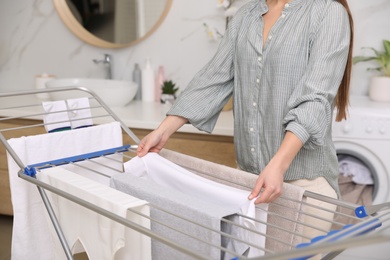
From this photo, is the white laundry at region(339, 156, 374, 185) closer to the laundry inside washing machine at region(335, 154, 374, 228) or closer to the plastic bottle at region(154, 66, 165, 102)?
the laundry inside washing machine at region(335, 154, 374, 228)

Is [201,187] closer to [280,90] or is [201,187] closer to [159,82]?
[280,90]

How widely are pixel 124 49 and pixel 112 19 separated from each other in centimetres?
20

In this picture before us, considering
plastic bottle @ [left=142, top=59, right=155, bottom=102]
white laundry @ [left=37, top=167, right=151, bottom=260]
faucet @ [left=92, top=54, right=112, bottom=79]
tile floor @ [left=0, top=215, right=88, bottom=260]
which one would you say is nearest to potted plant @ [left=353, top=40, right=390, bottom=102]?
plastic bottle @ [left=142, top=59, right=155, bottom=102]

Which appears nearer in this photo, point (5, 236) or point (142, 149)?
point (142, 149)

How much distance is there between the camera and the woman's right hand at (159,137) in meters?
1.52

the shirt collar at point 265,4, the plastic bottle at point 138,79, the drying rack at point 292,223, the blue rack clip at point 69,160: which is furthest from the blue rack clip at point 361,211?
the plastic bottle at point 138,79

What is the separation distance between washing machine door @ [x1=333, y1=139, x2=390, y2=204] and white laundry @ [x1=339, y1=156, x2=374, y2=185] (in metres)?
0.05

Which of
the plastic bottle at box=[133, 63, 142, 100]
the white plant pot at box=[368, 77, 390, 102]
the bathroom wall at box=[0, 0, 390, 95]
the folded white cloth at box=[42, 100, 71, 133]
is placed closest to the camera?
the folded white cloth at box=[42, 100, 71, 133]

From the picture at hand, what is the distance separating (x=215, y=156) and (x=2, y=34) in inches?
78.9

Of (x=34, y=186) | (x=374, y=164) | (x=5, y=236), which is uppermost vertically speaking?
(x=34, y=186)

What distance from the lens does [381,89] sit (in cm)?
247

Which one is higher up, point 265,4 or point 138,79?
point 265,4

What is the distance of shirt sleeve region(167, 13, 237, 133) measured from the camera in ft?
5.12

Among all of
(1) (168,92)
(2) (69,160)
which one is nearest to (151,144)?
(2) (69,160)
